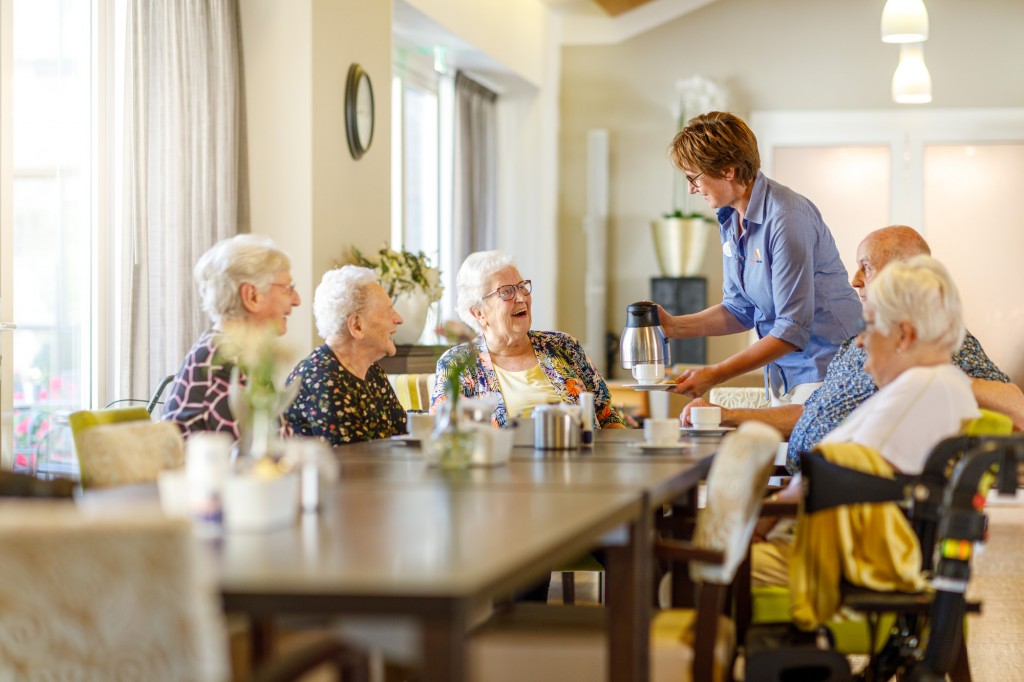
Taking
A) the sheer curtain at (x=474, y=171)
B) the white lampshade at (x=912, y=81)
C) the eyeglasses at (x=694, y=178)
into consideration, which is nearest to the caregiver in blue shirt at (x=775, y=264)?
the eyeglasses at (x=694, y=178)

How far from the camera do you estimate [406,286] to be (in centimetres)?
542

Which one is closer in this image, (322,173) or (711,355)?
(322,173)

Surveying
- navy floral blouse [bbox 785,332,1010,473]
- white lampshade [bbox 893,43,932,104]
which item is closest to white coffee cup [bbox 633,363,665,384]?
navy floral blouse [bbox 785,332,1010,473]

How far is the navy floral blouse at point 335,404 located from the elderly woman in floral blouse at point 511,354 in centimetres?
20

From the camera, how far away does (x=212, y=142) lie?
4852mm

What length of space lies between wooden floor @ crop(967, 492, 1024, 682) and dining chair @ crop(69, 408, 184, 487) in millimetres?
1673

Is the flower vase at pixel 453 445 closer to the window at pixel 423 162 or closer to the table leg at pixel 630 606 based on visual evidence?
the table leg at pixel 630 606

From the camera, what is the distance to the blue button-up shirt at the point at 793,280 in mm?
3857

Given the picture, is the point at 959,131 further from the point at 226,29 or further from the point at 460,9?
the point at 226,29

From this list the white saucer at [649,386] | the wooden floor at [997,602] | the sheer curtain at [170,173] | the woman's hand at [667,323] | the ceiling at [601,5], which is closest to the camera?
the white saucer at [649,386]

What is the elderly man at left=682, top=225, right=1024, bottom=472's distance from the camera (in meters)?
3.09

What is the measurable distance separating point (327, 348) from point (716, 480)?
155cm

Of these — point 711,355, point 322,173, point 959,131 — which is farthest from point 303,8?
point 959,131

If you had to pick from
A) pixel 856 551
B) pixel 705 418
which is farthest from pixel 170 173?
pixel 856 551
